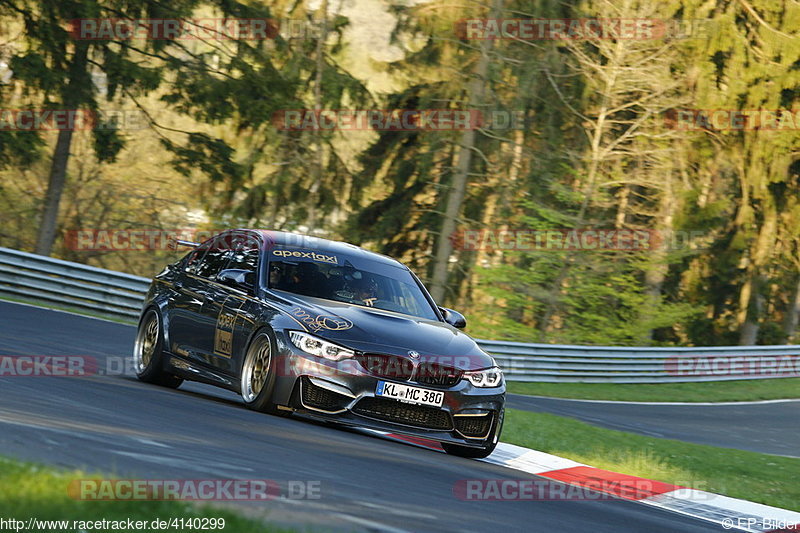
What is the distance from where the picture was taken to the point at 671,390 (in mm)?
29172

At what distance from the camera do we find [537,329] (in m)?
35.6

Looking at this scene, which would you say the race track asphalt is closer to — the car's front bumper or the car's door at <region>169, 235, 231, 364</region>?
the car's front bumper

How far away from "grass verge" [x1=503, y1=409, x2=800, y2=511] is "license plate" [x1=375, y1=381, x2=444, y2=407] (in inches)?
100

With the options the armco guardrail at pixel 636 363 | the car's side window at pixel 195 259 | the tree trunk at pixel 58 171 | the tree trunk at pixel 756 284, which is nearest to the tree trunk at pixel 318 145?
the tree trunk at pixel 58 171

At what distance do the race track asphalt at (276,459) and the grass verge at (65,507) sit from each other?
13.1 inches

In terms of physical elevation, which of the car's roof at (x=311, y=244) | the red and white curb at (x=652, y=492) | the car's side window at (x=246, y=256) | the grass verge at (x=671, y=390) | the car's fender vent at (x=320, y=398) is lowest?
the grass verge at (x=671, y=390)

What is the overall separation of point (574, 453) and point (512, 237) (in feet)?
74.5

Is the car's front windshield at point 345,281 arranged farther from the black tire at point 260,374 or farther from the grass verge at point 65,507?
the grass verge at point 65,507

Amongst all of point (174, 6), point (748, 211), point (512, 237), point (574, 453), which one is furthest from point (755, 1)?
point (574, 453)

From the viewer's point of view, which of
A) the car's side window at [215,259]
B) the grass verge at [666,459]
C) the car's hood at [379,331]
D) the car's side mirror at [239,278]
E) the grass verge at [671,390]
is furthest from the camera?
the grass verge at [671,390]

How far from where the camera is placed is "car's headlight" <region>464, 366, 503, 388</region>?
9.52m

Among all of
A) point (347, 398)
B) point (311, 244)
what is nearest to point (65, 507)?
point (347, 398)

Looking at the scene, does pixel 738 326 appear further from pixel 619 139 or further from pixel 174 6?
pixel 174 6

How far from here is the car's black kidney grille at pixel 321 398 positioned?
899cm
